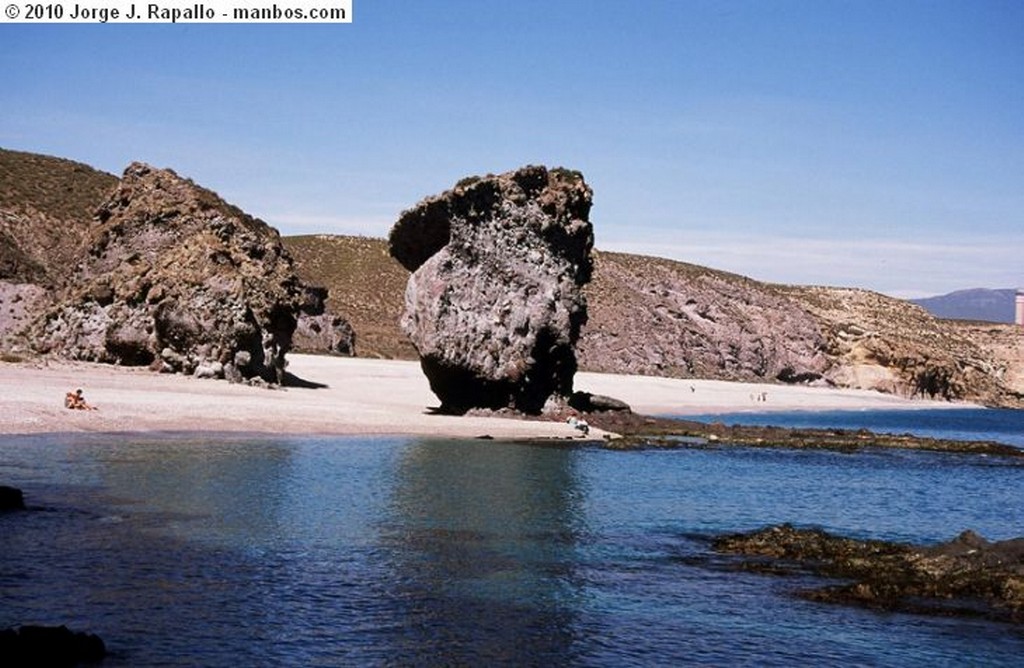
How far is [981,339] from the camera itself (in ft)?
558

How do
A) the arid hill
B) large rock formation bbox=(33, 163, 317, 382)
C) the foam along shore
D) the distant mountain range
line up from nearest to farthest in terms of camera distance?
the foam along shore < large rock formation bbox=(33, 163, 317, 382) < the distant mountain range < the arid hill

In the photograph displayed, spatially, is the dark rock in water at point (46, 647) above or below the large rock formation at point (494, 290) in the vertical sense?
below

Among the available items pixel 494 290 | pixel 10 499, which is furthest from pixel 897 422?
pixel 10 499

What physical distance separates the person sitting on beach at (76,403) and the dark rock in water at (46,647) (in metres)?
24.3

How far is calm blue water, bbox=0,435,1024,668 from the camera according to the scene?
548 inches

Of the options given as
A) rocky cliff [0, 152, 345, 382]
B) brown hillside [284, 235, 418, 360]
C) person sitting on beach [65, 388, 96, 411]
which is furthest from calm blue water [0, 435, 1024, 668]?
brown hillside [284, 235, 418, 360]

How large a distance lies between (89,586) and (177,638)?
2.78 m

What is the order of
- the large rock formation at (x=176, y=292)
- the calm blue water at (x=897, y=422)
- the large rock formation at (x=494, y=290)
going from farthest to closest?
the calm blue water at (x=897, y=422), the large rock formation at (x=176, y=292), the large rock formation at (x=494, y=290)

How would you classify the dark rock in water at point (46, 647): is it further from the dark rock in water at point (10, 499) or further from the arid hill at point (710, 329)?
the arid hill at point (710, 329)

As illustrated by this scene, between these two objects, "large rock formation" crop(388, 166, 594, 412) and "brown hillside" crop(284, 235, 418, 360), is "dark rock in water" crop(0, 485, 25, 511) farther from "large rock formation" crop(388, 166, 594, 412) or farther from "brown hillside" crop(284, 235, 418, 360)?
"brown hillside" crop(284, 235, 418, 360)

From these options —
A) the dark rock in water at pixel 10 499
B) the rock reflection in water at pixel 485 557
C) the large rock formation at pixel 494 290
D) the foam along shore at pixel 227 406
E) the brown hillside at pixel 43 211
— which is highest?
the brown hillside at pixel 43 211

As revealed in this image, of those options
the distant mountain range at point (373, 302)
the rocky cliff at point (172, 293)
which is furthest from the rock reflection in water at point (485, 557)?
the distant mountain range at point (373, 302)

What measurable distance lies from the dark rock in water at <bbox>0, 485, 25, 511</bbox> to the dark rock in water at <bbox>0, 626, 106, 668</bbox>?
906 cm

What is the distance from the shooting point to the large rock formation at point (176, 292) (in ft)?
161
